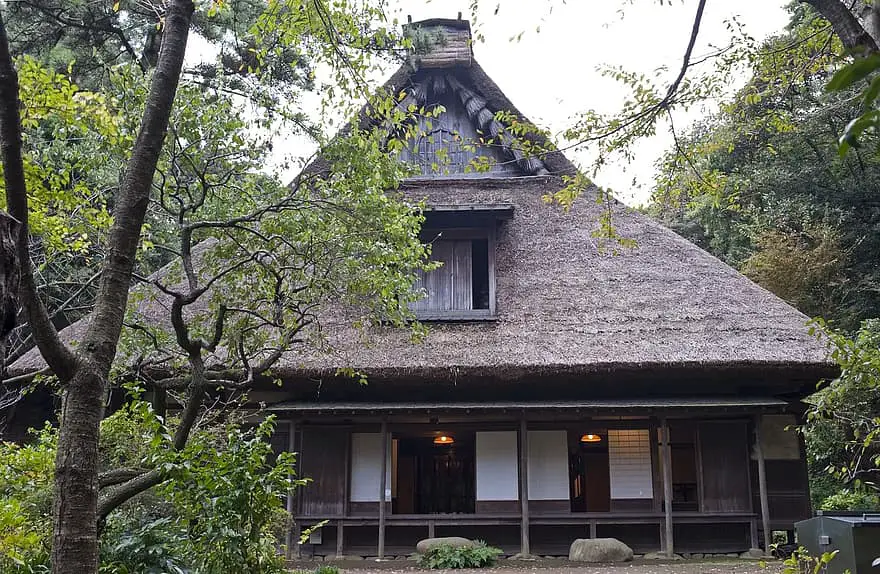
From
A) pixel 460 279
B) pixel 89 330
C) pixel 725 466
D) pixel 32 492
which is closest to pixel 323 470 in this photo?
pixel 460 279

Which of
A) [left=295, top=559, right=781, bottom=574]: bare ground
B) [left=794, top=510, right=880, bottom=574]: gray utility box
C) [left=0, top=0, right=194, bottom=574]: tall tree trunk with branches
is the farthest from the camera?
[left=295, top=559, right=781, bottom=574]: bare ground

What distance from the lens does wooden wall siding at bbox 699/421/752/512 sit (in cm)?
1173

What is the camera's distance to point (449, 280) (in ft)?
44.3

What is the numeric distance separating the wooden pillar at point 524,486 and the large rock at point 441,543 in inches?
32.6

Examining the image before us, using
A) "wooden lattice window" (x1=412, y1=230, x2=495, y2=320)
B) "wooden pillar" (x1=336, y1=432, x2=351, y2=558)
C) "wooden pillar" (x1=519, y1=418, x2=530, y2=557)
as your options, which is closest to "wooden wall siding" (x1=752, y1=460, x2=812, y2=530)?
"wooden pillar" (x1=519, y1=418, x2=530, y2=557)

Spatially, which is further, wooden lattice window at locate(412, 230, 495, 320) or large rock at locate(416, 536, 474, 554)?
wooden lattice window at locate(412, 230, 495, 320)

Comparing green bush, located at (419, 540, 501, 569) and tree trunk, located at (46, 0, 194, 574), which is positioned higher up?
tree trunk, located at (46, 0, 194, 574)

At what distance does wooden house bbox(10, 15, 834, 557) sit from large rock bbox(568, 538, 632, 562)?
1.74ft

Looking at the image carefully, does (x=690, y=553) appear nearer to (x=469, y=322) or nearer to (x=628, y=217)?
Result: (x=469, y=322)

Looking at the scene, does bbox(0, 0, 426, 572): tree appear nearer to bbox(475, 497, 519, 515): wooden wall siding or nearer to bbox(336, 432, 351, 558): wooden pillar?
bbox(336, 432, 351, 558): wooden pillar

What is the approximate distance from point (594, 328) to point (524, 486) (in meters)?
2.77

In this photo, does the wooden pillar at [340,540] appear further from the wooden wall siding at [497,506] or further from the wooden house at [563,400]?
the wooden wall siding at [497,506]

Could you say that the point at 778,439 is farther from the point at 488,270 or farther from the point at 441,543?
the point at 441,543

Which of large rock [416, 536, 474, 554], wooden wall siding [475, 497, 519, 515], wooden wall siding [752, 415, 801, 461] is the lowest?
large rock [416, 536, 474, 554]
